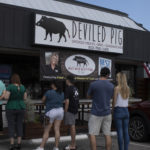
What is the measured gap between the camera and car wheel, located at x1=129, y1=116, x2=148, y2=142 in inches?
331

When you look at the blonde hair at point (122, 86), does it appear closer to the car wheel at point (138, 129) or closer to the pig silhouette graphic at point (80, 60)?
the car wheel at point (138, 129)

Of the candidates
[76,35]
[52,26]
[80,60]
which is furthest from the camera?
[80,60]

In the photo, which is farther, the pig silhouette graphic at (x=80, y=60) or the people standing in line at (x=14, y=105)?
the pig silhouette graphic at (x=80, y=60)

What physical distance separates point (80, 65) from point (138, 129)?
5671 millimetres

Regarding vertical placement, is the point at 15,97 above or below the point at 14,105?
above

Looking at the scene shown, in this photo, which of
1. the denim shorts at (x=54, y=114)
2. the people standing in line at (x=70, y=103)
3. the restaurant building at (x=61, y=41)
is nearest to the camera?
the denim shorts at (x=54, y=114)

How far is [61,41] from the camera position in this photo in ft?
41.3

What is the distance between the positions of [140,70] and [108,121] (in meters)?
18.8

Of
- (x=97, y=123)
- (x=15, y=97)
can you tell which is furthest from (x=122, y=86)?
(x=15, y=97)

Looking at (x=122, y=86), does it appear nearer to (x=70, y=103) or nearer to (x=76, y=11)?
(x=70, y=103)

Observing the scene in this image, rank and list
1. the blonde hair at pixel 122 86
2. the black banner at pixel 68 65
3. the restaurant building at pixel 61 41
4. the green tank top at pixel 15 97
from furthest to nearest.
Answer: the black banner at pixel 68 65 → the restaurant building at pixel 61 41 → the green tank top at pixel 15 97 → the blonde hair at pixel 122 86

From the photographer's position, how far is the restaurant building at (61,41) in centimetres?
1132

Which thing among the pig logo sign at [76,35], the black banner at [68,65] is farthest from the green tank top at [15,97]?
the black banner at [68,65]

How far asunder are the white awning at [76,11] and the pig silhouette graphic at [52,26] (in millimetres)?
3374
